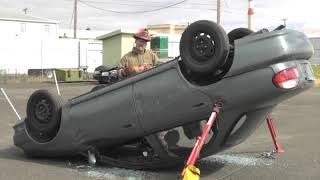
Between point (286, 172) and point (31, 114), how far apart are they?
3457mm

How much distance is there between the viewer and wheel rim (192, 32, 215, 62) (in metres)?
5.45

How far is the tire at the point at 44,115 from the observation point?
22.2 feet

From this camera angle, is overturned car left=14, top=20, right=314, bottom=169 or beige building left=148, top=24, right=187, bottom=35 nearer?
overturned car left=14, top=20, right=314, bottom=169

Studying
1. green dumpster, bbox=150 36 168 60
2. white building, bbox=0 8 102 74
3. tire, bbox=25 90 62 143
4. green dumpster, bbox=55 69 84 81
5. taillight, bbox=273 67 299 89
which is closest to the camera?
taillight, bbox=273 67 299 89

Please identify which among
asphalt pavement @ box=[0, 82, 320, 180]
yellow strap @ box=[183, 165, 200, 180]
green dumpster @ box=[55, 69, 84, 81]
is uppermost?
yellow strap @ box=[183, 165, 200, 180]

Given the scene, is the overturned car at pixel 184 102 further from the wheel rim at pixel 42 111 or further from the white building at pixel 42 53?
the white building at pixel 42 53

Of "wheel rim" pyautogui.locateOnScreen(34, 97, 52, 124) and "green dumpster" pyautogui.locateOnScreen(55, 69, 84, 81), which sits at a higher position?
"wheel rim" pyautogui.locateOnScreen(34, 97, 52, 124)

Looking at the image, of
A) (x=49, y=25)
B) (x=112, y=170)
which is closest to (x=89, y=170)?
(x=112, y=170)

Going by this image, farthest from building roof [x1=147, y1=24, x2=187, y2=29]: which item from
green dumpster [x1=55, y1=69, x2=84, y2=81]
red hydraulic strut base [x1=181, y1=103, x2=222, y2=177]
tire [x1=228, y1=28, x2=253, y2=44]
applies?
red hydraulic strut base [x1=181, y1=103, x2=222, y2=177]

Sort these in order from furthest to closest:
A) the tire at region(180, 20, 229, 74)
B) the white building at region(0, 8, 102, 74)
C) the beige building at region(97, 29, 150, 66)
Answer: the white building at region(0, 8, 102, 74) → the beige building at region(97, 29, 150, 66) → the tire at region(180, 20, 229, 74)

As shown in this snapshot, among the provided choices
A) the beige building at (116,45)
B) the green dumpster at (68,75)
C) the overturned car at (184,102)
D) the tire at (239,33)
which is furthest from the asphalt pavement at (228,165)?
the beige building at (116,45)

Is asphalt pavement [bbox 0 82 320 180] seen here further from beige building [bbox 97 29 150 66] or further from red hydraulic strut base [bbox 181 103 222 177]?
beige building [bbox 97 29 150 66]

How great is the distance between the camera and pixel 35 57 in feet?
159

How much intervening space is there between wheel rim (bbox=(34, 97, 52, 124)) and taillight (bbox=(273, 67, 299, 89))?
3109 mm
